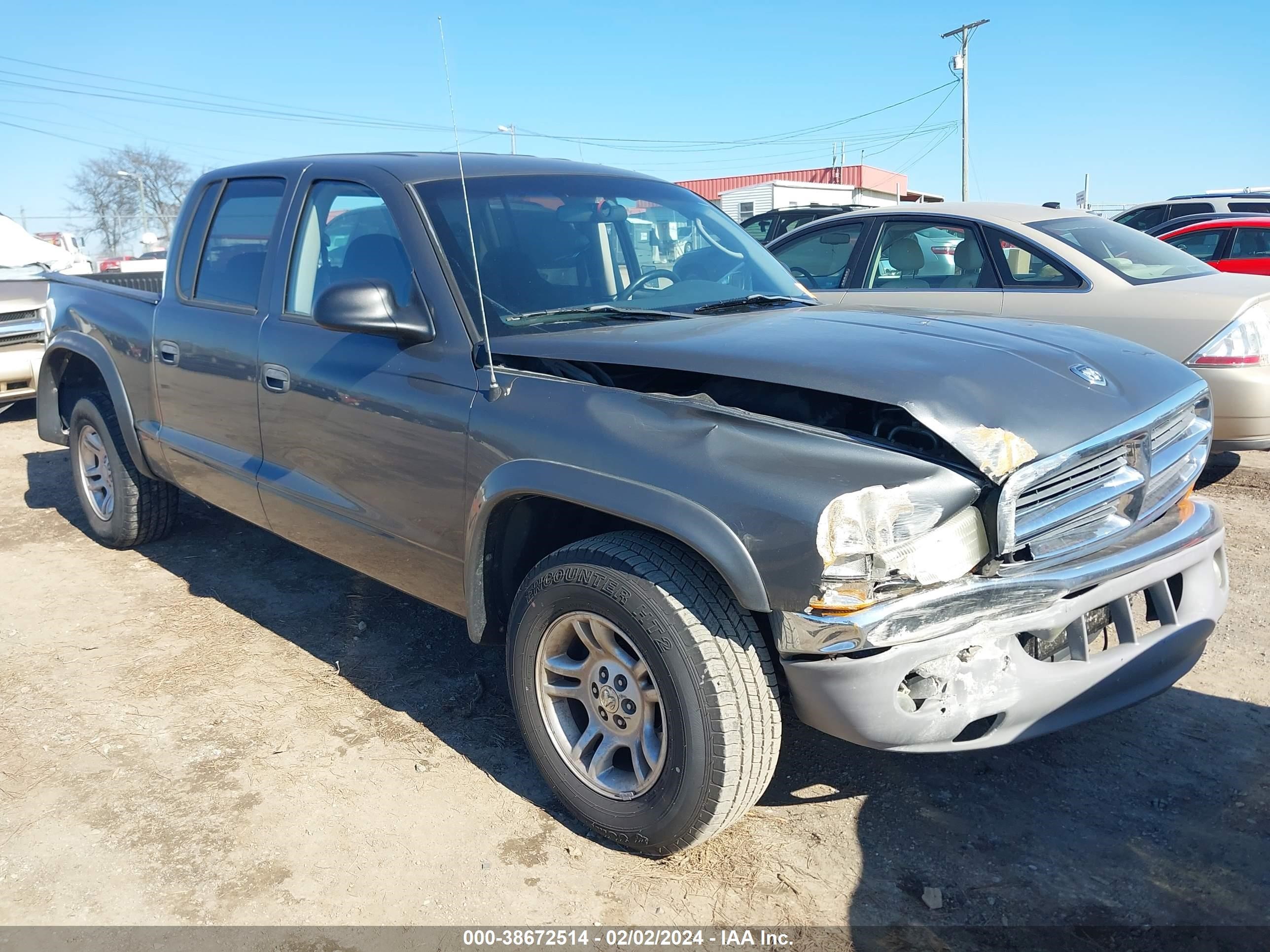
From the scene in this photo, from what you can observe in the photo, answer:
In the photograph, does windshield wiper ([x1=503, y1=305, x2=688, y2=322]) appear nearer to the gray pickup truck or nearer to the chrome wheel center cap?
the gray pickup truck

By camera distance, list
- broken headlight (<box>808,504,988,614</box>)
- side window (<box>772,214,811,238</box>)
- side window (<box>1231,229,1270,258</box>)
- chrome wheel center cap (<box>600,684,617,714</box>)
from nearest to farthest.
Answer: broken headlight (<box>808,504,988,614</box>) < chrome wheel center cap (<box>600,684,617,714</box>) < side window (<box>1231,229,1270,258</box>) < side window (<box>772,214,811,238</box>)

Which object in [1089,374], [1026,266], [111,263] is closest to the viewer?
[1089,374]

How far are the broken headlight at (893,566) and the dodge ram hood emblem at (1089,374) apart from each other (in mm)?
683

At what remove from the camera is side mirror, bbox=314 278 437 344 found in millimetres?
2959

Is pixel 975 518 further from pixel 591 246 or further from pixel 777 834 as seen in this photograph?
pixel 591 246

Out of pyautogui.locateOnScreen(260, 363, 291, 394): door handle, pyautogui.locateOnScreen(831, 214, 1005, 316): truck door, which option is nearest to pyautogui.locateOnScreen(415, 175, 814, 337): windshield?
pyautogui.locateOnScreen(260, 363, 291, 394): door handle

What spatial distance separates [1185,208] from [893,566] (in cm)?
1495

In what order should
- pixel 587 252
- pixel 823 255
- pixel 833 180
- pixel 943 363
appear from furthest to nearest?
pixel 833 180 → pixel 823 255 → pixel 587 252 → pixel 943 363

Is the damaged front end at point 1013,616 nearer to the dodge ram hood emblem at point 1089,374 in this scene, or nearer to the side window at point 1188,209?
the dodge ram hood emblem at point 1089,374

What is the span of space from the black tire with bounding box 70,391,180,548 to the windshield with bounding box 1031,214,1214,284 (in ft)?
17.5

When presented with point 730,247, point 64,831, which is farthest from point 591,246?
point 64,831

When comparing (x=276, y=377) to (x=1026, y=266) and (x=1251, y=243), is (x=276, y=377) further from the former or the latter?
(x=1251, y=243)

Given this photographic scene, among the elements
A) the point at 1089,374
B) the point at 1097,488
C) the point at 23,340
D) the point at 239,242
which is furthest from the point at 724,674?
the point at 23,340

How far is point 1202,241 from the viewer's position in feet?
33.7
